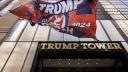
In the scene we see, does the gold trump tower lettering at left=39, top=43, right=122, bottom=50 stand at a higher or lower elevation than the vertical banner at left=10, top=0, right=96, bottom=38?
lower

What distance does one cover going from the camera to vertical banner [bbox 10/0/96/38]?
1650 cm

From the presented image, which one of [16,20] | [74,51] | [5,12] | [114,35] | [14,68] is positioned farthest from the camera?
[5,12]

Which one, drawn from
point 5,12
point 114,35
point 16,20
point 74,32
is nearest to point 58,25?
point 74,32

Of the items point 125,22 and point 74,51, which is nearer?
point 74,51

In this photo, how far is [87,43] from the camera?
18.8 m

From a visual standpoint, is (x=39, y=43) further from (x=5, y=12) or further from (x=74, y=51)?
(x=5, y=12)

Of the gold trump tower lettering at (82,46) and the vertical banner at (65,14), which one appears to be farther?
the gold trump tower lettering at (82,46)

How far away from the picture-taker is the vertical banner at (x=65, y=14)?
1650 centimetres

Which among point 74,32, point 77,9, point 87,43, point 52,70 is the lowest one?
point 52,70

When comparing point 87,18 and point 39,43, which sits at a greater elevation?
point 87,18

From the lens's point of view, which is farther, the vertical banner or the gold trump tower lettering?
the gold trump tower lettering

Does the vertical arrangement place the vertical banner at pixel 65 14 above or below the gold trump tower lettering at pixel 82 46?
above

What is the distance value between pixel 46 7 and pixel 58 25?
1384 mm

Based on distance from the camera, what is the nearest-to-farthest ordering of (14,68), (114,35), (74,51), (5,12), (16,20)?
(14,68), (74,51), (114,35), (16,20), (5,12)
